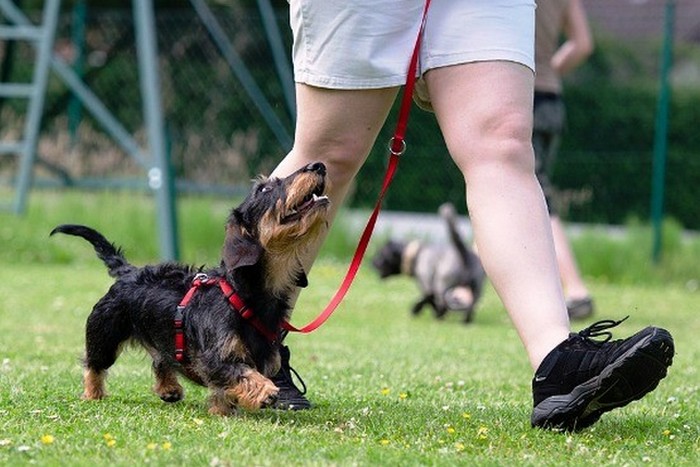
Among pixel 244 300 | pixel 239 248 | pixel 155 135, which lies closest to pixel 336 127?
pixel 239 248

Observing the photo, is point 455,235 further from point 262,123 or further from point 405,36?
point 262,123

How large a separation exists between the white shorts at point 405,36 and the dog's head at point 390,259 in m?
6.08

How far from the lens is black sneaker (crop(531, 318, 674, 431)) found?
12.5ft

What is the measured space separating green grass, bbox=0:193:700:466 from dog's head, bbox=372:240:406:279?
535 mm

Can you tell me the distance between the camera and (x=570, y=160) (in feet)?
48.6

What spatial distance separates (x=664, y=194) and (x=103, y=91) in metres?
7.89

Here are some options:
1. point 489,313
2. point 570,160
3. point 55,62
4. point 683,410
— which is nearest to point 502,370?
A: point 683,410

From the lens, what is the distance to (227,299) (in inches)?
170

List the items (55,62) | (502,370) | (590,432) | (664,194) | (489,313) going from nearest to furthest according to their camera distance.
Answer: (590,432)
(502,370)
(489,313)
(55,62)
(664,194)

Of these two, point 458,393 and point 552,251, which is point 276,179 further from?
point 458,393

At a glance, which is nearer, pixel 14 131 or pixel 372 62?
pixel 372 62

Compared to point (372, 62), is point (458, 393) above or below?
below

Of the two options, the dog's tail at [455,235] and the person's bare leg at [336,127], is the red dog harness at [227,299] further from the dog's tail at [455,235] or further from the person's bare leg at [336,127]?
the dog's tail at [455,235]

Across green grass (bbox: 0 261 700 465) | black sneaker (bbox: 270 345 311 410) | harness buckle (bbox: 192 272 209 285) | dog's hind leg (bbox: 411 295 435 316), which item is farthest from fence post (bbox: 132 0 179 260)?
harness buckle (bbox: 192 272 209 285)
